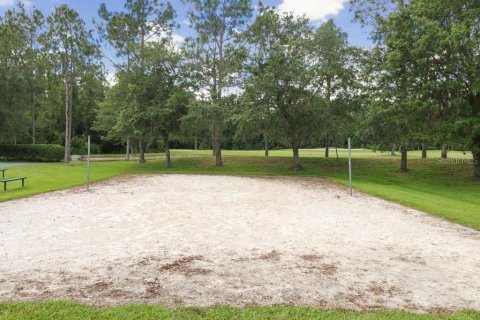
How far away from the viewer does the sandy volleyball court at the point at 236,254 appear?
435 centimetres

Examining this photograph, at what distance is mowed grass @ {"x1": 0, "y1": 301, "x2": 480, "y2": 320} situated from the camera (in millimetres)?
3629

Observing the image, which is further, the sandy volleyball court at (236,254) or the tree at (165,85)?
the tree at (165,85)

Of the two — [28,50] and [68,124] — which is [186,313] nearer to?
[68,124]

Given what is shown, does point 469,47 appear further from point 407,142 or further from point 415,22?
point 407,142

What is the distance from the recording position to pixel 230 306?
3963mm

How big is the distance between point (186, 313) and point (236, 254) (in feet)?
7.57

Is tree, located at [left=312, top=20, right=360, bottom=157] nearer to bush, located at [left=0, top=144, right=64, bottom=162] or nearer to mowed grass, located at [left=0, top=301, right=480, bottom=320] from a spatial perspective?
mowed grass, located at [left=0, top=301, right=480, bottom=320]

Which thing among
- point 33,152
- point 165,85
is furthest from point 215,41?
point 33,152

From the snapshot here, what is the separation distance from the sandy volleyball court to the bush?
2273cm

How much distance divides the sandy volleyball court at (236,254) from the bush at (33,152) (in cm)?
2273

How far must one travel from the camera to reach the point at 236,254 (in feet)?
19.7

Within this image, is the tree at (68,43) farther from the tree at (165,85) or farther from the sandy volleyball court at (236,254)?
the sandy volleyball court at (236,254)

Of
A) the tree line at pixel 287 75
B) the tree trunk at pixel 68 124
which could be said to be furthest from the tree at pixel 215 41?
the tree trunk at pixel 68 124

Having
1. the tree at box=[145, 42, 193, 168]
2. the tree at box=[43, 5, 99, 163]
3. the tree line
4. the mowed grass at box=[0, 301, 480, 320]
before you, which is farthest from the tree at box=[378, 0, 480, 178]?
the tree at box=[43, 5, 99, 163]
